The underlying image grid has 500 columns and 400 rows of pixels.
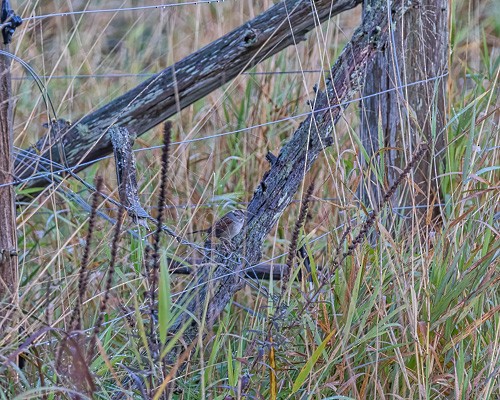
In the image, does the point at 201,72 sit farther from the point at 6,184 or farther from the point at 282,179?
the point at 6,184

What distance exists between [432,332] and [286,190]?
0.52 m

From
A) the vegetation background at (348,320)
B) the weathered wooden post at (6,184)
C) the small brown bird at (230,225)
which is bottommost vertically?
the vegetation background at (348,320)

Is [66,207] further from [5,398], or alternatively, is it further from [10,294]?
[5,398]

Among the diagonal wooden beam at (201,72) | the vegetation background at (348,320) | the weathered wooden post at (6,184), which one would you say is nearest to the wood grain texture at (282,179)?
the vegetation background at (348,320)

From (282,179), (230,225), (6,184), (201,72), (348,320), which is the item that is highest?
(201,72)

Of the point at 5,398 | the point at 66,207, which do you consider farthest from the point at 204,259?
the point at 66,207

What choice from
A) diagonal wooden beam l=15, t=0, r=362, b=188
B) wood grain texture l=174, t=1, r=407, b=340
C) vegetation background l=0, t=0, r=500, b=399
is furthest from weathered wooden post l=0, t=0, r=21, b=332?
wood grain texture l=174, t=1, r=407, b=340

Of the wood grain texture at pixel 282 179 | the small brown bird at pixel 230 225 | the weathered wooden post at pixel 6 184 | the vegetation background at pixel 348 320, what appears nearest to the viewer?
the vegetation background at pixel 348 320

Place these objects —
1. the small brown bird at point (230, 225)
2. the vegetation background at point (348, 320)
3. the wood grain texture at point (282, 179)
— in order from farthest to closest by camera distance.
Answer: the small brown bird at point (230, 225)
the wood grain texture at point (282, 179)
the vegetation background at point (348, 320)

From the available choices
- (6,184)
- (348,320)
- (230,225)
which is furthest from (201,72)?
(348,320)

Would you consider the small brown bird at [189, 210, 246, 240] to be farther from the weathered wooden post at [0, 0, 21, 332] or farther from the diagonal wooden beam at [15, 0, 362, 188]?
the weathered wooden post at [0, 0, 21, 332]

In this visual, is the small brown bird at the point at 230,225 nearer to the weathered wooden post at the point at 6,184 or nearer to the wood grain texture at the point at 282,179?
the wood grain texture at the point at 282,179

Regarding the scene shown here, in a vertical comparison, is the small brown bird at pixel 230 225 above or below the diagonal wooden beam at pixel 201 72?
below

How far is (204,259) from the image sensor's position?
88.7 inches
